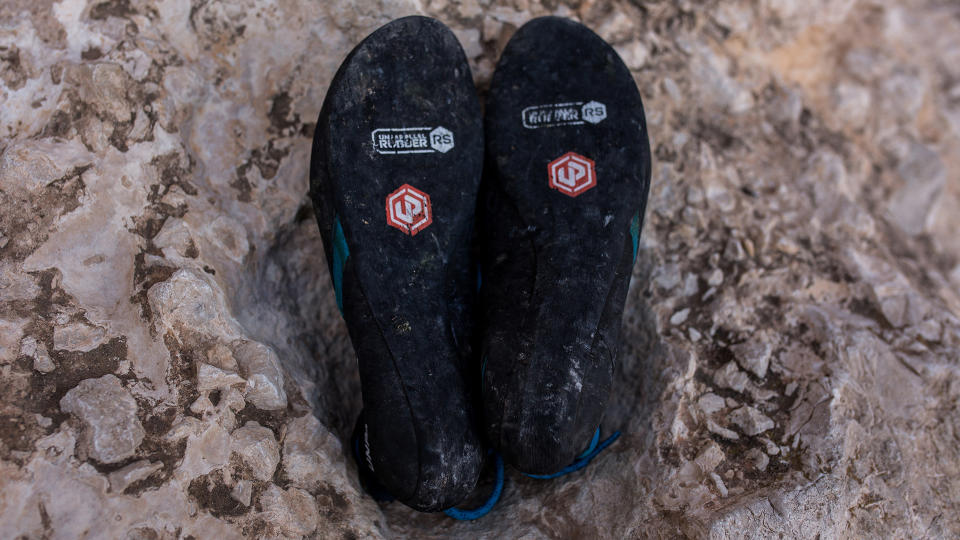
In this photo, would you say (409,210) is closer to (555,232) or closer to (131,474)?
(555,232)

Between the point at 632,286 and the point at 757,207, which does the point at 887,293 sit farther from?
the point at 632,286

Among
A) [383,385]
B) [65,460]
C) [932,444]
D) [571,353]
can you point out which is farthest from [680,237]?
[65,460]

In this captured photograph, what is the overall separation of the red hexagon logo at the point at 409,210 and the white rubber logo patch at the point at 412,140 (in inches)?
2.9

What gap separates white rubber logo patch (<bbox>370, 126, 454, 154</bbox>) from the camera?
1231 mm

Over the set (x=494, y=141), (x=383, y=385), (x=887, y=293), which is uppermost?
(x=494, y=141)

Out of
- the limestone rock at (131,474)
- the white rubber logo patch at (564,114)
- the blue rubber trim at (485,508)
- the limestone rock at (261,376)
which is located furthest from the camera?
the white rubber logo patch at (564,114)

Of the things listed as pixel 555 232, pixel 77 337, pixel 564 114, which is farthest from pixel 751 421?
pixel 77 337

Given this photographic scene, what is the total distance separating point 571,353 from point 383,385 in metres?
0.32

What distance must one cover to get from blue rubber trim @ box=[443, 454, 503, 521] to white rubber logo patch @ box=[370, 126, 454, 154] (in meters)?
0.59

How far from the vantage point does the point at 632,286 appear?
1.40m

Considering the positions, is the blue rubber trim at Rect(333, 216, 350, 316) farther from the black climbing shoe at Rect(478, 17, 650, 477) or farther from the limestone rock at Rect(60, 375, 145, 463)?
the limestone rock at Rect(60, 375, 145, 463)

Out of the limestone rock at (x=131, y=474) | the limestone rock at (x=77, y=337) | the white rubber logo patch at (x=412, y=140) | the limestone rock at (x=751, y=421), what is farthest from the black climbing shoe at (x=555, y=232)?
the limestone rock at (x=77, y=337)

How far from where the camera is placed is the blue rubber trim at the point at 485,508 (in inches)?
47.7

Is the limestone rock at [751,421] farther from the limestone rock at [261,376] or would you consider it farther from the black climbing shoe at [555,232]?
the limestone rock at [261,376]
